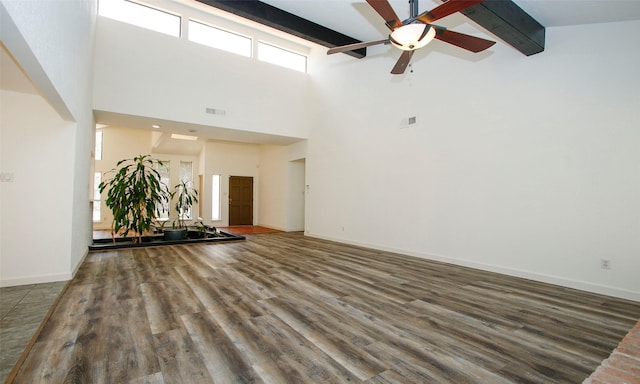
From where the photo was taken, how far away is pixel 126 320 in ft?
8.48

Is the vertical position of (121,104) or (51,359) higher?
(121,104)

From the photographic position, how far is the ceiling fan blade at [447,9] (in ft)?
8.53

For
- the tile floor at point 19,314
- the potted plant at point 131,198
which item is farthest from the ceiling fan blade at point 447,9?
the potted plant at point 131,198

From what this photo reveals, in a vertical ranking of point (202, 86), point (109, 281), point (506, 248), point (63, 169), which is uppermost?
point (202, 86)

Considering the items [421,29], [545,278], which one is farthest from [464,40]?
[545,278]

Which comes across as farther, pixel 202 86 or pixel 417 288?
pixel 202 86

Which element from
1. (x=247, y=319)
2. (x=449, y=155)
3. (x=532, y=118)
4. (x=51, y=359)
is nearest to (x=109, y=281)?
(x=51, y=359)

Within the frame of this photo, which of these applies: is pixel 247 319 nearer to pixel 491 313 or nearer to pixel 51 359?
pixel 51 359

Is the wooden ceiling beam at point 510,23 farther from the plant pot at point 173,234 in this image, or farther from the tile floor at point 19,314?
the plant pot at point 173,234

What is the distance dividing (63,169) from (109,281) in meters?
1.45

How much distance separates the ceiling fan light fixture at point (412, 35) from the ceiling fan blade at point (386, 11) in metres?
0.07

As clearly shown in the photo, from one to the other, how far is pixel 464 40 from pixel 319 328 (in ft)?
10.9

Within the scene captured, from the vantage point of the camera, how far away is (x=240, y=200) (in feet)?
37.5

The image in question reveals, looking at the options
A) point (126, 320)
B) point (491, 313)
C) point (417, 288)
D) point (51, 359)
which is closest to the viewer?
point (51, 359)
